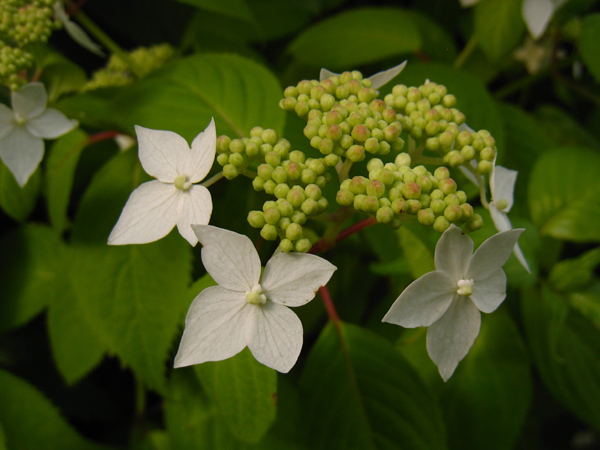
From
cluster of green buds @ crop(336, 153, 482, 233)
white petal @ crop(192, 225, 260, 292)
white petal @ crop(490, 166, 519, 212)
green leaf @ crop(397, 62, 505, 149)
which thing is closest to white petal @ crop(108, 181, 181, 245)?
white petal @ crop(192, 225, 260, 292)

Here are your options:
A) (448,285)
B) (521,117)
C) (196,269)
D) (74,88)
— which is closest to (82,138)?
(74,88)

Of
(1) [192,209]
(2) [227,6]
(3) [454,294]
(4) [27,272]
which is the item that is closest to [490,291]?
(3) [454,294]

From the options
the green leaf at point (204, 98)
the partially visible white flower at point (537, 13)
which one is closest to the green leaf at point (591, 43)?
Result: the partially visible white flower at point (537, 13)

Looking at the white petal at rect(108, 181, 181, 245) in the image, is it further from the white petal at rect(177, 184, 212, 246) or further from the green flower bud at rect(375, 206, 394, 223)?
the green flower bud at rect(375, 206, 394, 223)

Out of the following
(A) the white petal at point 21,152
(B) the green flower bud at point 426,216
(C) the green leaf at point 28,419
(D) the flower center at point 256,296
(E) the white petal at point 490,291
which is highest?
(B) the green flower bud at point 426,216

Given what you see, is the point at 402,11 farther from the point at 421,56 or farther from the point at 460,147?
the point at 460,147

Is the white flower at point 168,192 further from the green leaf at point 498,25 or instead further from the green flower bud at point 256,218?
the green leaf at point 498,25
